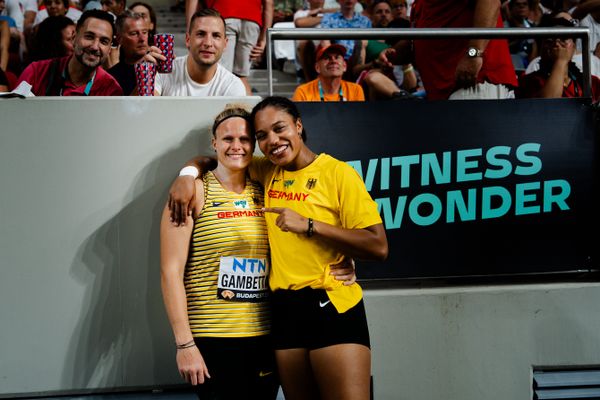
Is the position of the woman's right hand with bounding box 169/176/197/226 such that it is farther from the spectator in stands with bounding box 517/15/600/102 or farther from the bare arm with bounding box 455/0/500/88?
the spectator in stands with bounding box 517/15/600/102

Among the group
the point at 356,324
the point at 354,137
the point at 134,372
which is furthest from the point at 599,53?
the point at 134,372

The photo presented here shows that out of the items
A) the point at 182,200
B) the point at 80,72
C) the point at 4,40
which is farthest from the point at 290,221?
the point at 4,40

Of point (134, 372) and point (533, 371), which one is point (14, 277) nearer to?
point (134, 372)

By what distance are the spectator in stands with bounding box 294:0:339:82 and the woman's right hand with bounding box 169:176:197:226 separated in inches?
160

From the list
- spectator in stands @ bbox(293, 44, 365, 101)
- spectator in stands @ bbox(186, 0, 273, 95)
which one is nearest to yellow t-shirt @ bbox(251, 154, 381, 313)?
spectator in stands @ bbox(293, 44, 365, 101)

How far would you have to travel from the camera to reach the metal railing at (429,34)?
3.85 meters

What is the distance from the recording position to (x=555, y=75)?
4586 millimetres

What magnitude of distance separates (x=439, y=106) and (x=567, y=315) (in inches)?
56.2

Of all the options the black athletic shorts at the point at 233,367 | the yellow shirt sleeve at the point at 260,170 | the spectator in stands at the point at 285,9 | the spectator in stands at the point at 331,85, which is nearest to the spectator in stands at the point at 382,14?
the spectator in stands at the point at 285,9

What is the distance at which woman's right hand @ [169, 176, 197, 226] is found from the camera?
3.24 meters

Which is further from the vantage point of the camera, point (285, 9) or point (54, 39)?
point (285, 9)

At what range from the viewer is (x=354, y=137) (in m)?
3.96

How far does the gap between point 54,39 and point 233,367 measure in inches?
153

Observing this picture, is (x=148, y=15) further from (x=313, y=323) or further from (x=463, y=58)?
(x=313, y=323)
